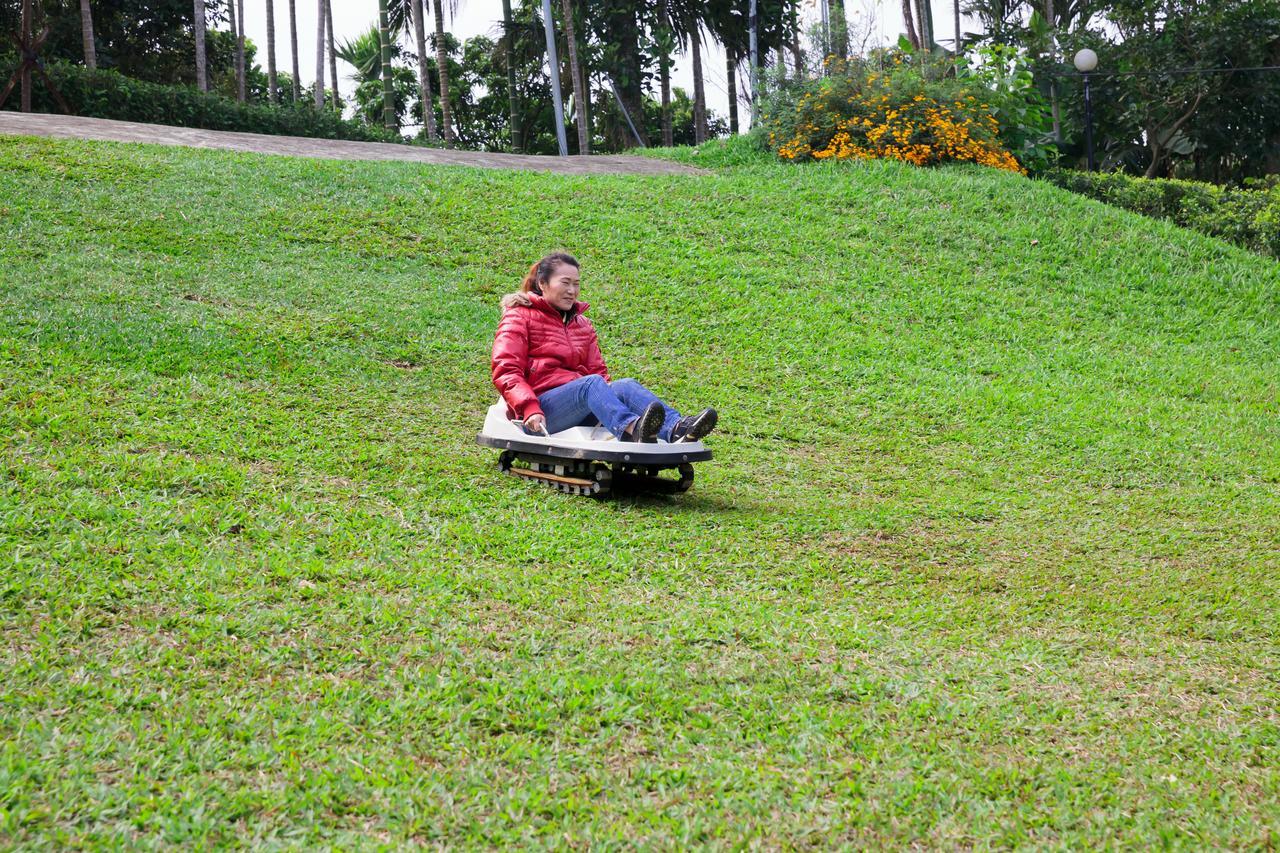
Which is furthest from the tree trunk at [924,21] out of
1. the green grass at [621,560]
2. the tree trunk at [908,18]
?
the green grass at [621,560]

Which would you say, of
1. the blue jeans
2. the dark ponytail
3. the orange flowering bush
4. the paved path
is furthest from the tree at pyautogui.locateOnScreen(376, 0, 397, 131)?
the blue jeans

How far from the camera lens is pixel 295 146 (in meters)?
15.8

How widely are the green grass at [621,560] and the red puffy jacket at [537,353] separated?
1.78ft

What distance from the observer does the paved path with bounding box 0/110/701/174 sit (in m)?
14.0

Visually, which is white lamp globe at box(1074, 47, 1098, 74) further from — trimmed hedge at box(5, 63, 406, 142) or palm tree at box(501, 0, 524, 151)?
palm tree at box(501, 0, 524, 151)

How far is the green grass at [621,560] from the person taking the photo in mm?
2846

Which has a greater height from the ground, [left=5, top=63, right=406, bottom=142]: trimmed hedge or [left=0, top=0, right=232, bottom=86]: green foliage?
[left=0, top=0, right=232, bottom=86]: green foliage

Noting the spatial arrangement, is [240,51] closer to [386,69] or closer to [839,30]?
[386,69]

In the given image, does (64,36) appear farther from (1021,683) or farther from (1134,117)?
(1021,683)

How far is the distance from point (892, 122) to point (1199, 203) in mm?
4674

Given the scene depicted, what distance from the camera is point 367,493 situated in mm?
5477

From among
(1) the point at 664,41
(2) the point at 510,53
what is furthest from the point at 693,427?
(2) the point at 510,53

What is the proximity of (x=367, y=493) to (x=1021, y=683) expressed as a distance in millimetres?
3260

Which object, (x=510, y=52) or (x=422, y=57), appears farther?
(x=510, y=52)
